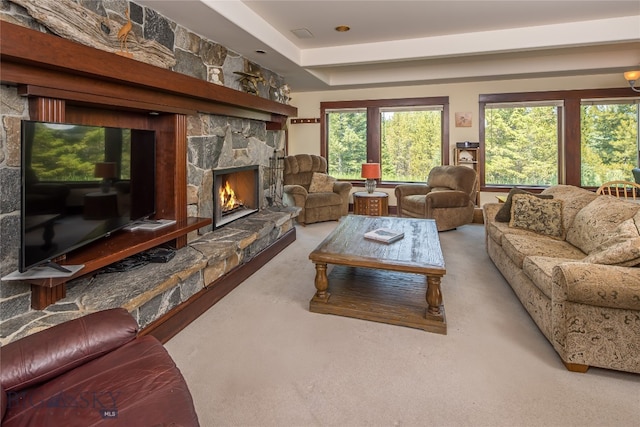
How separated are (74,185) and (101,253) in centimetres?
39

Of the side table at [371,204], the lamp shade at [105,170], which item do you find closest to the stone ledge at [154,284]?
the lamp shade at [105,170]

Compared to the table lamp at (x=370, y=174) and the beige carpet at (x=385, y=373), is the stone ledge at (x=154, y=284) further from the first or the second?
the table lamp at (x=370, y=174)

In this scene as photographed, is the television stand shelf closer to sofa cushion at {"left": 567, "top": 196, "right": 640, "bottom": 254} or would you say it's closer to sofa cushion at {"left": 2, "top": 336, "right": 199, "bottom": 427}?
sofa cushion at {"left": 2, "top": 336, "right": 199, "bottom": 427}

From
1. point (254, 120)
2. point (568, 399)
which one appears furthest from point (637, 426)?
point (254, 120)

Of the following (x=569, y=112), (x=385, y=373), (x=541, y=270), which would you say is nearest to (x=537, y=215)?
(x=541, y=270)

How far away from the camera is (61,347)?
1233 mm

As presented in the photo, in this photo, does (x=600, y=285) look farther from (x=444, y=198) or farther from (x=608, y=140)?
(x=608, y=140)

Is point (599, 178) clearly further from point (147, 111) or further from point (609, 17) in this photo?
point (147, 111)

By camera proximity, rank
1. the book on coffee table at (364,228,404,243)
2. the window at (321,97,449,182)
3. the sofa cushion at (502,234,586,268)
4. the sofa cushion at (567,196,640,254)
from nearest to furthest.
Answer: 1. the sofa cushion at (567,196,640,254)
2. the sofa cushion at (502,234,586,268)
3. the book on coffee table at (364,228,404,243)
4. the window at (321,97,449,182)

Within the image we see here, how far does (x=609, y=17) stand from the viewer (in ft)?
11.6

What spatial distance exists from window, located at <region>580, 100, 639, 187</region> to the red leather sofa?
6526mm

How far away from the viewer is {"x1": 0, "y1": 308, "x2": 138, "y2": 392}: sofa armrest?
3.71 feet

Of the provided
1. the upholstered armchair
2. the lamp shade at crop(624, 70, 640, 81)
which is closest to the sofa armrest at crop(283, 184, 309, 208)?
the upholstered armchair

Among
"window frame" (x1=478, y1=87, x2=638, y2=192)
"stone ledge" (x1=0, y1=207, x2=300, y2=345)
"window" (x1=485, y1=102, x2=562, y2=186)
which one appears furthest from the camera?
"window" (x1=485, y1=102, x2=562, y2=186)
